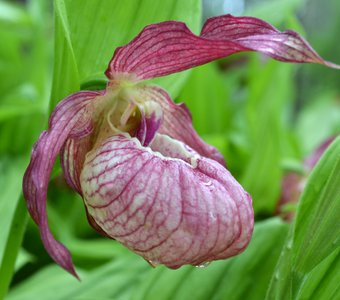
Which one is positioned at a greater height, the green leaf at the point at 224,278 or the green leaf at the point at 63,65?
the green leaf at the point at 63,65

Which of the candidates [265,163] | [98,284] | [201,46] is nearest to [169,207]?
[201,46]

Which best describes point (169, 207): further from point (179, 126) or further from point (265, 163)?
point (265, 163)

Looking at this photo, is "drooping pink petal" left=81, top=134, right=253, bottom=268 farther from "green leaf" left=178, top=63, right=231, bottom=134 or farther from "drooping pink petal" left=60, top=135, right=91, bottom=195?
"green leaf" left=178, top=63, right=231, bottom=134

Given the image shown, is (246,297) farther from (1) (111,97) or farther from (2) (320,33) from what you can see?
(2) (320,33)

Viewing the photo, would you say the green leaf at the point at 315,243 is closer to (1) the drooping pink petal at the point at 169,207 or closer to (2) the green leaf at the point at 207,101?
(1) the drooping pink petal at the point at 169,207

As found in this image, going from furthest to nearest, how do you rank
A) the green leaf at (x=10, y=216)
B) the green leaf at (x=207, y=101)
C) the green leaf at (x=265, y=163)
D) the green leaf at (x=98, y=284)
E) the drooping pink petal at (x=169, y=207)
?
the green leaf at (x=207, y=101) → the green leaf at (x=265, y=163) → the green leaf at (x=98, y=284) → the green leaf at (x=10, y=216) → the drooping pink petal at (x=169, y=207)

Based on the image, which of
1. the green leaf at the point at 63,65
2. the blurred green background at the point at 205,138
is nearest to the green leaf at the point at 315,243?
the blurred green background at the point at 205,138
